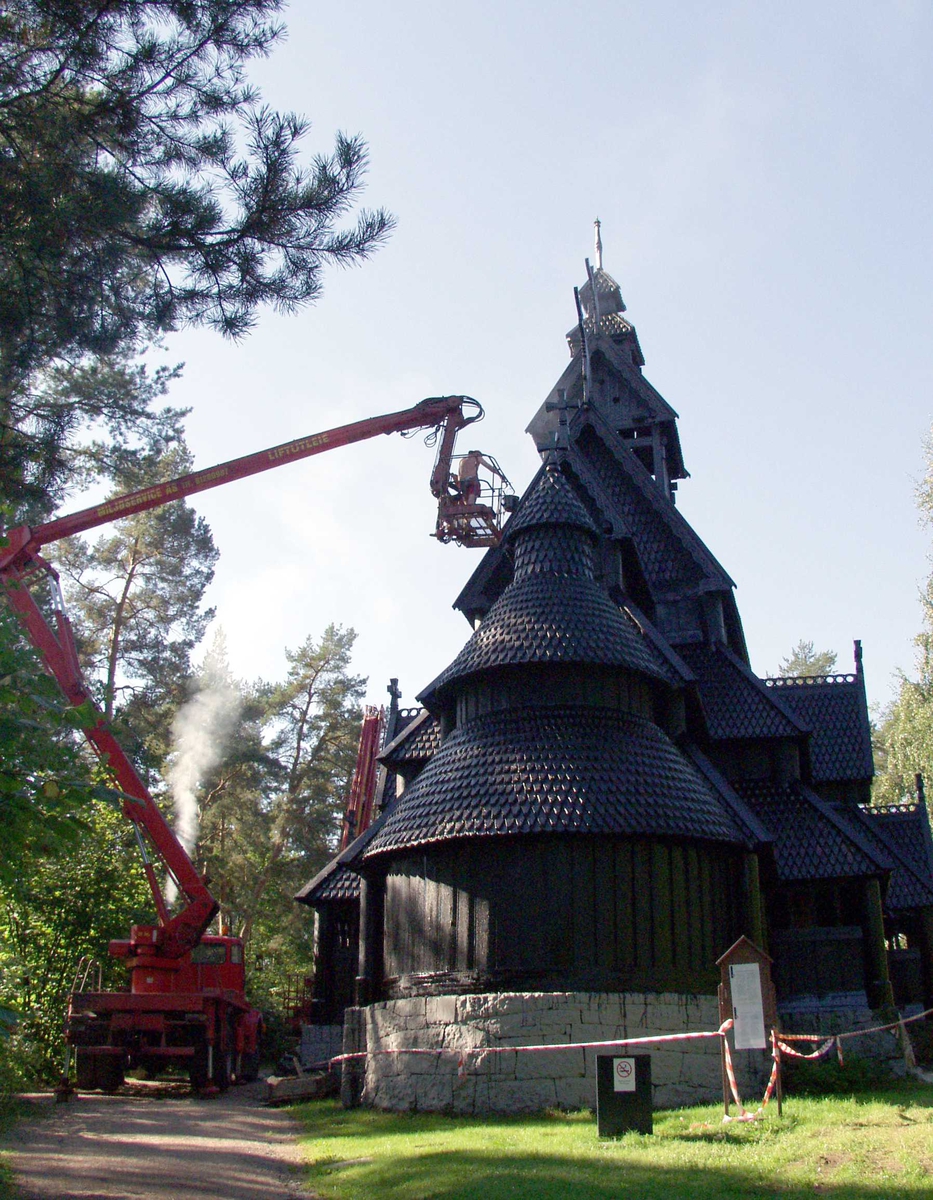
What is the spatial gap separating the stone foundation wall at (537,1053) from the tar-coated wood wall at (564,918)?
11.3 inches

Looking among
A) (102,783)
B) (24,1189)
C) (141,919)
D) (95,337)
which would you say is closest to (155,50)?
(95,337)

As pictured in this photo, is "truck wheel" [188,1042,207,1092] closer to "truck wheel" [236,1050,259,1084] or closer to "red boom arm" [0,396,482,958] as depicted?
"red boom arm" [0,396,482,958]

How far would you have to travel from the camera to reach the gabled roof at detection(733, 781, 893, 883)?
18906 mm

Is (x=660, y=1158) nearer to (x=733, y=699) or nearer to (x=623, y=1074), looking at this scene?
(x=623, y=1074)

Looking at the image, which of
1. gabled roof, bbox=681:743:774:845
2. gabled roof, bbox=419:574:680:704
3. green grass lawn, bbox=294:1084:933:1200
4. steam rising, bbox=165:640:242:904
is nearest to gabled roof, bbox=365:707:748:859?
gabled roof, bbox=681:743:774:845

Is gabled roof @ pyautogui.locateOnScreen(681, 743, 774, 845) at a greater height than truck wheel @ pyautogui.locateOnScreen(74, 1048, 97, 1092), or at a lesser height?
greater

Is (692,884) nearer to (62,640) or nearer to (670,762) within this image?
(670,762)

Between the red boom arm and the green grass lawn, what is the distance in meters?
6.51

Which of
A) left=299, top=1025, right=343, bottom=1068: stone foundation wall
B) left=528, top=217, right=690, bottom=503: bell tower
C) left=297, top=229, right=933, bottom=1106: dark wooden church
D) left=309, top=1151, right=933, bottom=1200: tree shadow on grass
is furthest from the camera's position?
left=528, top=217, right=690, bottom=503: bell tower

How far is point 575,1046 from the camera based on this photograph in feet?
47.6

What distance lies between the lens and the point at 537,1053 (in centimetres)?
1469

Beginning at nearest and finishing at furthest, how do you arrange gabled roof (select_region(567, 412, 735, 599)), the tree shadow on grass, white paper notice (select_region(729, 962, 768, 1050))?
the tree shadow on grass < white paper notice (select_region(729, 962, 768, 1050)) < gabled roof (select_region(567, 412, 735, 599))

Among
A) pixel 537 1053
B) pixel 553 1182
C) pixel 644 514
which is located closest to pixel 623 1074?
pixel 553 1182

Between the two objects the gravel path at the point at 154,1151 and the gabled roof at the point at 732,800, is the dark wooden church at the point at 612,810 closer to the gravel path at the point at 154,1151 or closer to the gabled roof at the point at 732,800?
the gabled roof at the point at 732,800
